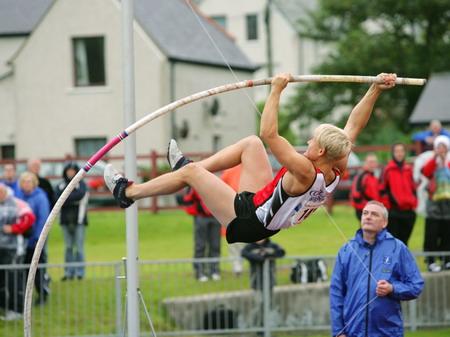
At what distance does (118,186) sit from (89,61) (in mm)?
21383

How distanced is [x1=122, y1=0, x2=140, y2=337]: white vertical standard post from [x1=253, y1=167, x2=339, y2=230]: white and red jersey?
918mm

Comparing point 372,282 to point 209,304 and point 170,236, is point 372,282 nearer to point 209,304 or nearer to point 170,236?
point 209,304

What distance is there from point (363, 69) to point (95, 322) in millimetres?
27565

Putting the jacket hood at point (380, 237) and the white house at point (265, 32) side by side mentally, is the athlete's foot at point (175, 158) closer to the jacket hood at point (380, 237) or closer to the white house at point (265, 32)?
the jacket hood at point (380, 237)

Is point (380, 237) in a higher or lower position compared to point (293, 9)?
lower

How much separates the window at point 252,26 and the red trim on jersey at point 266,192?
44503 millimetres

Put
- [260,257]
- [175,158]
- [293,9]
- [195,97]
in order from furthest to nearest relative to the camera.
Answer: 1. [293,9]
2. [260,257]
3. [175,158]
4. [195,97]

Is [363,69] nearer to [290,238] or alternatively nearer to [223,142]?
[223,142]

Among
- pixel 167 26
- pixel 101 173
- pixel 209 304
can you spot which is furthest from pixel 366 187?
pixel 167 26

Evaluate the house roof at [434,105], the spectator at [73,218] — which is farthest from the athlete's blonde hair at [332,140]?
the house roof at [434,105]

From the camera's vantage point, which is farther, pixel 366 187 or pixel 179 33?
pixel 179 33

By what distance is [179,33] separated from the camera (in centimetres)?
2962

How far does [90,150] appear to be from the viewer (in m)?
29.6

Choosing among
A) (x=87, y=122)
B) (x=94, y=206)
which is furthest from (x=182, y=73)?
(x=94, y=206)
